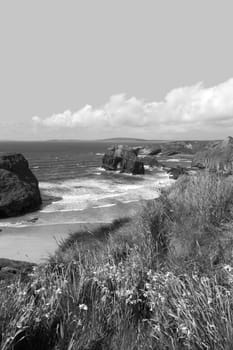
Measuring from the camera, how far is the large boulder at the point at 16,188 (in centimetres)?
2152

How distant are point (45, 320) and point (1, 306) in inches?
19.7

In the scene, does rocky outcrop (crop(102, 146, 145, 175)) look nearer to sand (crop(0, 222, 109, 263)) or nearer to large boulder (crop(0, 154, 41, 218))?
large boulder (crop(0, 154, 41, 218))

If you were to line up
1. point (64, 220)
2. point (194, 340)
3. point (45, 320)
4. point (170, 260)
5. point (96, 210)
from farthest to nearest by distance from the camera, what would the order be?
point (96, 210), point (64, 220), point (170, 260), point (45, 320), point (194, 340)

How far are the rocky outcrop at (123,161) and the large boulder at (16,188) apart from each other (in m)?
22.5

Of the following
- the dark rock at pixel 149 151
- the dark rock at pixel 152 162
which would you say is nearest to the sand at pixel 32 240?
the dark rock at pixel 152 162

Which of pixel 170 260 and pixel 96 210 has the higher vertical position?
pixel 170 260

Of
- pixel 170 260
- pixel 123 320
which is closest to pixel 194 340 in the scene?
pixel 123 320

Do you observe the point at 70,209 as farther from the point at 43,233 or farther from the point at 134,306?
the point at 134,306

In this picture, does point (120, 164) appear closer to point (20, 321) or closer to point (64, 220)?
point (64, 220)

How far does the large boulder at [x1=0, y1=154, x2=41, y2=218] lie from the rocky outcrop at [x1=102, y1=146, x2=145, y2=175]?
22.5m

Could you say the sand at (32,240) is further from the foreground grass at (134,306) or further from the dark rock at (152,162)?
the dark rock at (152,162)

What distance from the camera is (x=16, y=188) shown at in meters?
23.3

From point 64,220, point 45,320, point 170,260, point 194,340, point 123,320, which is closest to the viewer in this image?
point 194,340

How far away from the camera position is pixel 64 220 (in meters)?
19.2
